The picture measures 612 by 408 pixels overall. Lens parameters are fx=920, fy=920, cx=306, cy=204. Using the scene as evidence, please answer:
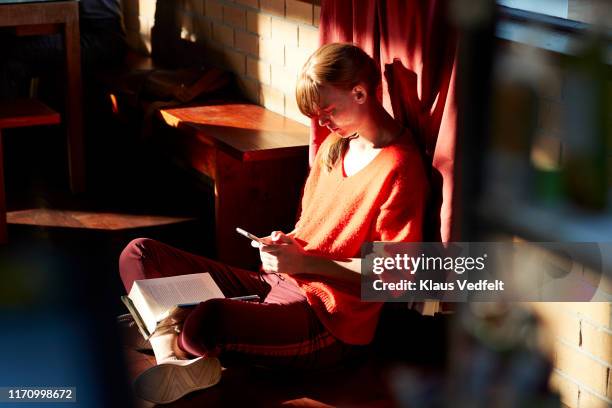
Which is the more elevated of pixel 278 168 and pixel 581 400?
pixel 278 168

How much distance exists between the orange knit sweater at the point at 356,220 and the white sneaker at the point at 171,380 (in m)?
0.36

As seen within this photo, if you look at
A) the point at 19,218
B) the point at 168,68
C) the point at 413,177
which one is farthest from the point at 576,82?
the point at 168,68

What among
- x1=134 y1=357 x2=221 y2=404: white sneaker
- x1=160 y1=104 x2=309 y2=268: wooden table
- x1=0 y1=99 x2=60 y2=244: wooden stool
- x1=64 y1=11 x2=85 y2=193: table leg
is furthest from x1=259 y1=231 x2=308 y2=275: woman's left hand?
x1=64 y1=11 x2=85 y2=193: table leg

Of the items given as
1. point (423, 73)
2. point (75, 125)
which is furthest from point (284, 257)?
point (75, 125)

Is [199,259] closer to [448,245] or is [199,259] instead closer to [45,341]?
[45,341]

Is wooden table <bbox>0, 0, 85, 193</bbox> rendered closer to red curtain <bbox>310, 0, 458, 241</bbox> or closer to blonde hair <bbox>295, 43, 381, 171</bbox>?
red curtain <bbox>310, 0, 458, 241</bbox>

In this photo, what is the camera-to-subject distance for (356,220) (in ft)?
8.23

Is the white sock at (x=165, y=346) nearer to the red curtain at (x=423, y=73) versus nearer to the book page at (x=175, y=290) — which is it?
the book page at (x=175, y=290)

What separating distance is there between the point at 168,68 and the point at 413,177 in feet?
7.92

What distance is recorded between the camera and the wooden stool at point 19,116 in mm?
3708

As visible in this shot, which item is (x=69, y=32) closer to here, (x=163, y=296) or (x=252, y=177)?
(x=252, y=177)

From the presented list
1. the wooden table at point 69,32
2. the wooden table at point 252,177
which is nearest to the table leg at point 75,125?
the wooden table at point 69,32

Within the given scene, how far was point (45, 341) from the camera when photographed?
293 centimetres

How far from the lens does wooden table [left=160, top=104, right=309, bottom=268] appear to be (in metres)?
3.40
